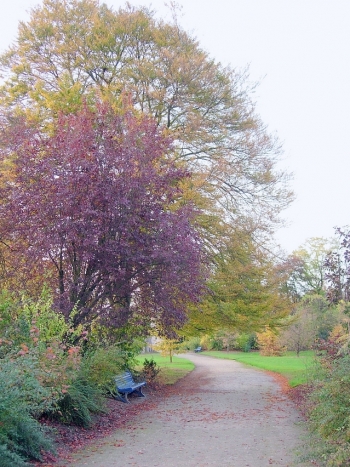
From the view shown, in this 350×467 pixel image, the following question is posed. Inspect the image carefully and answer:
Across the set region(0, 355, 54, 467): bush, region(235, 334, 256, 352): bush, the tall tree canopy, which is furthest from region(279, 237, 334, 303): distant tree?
region(0, 355, 54, 467): bush

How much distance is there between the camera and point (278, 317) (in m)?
19.2

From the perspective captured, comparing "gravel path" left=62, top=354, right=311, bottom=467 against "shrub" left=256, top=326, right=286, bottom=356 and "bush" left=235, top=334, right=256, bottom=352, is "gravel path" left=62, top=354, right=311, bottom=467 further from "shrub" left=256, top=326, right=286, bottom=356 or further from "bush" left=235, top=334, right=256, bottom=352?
"bush" left=235, top=334, right=256, bottom=352

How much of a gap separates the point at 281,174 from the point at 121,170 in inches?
389

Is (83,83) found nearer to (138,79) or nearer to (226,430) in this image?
(138,79)

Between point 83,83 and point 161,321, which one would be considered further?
point 83,83

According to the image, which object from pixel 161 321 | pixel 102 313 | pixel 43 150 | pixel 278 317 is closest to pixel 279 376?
pixel 278 317

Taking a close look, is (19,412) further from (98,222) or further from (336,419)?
(98,222)

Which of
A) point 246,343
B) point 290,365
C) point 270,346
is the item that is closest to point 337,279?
point 290,365

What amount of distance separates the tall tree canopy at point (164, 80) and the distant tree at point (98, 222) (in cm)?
680

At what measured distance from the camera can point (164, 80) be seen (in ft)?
62.6

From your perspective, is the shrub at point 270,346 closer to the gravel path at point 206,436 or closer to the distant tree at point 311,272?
the distant tree at point 311,272

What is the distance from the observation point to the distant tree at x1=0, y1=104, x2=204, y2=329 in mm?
11016

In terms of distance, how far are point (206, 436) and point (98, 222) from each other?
16.1ft

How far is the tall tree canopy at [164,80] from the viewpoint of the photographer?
18984 mm
